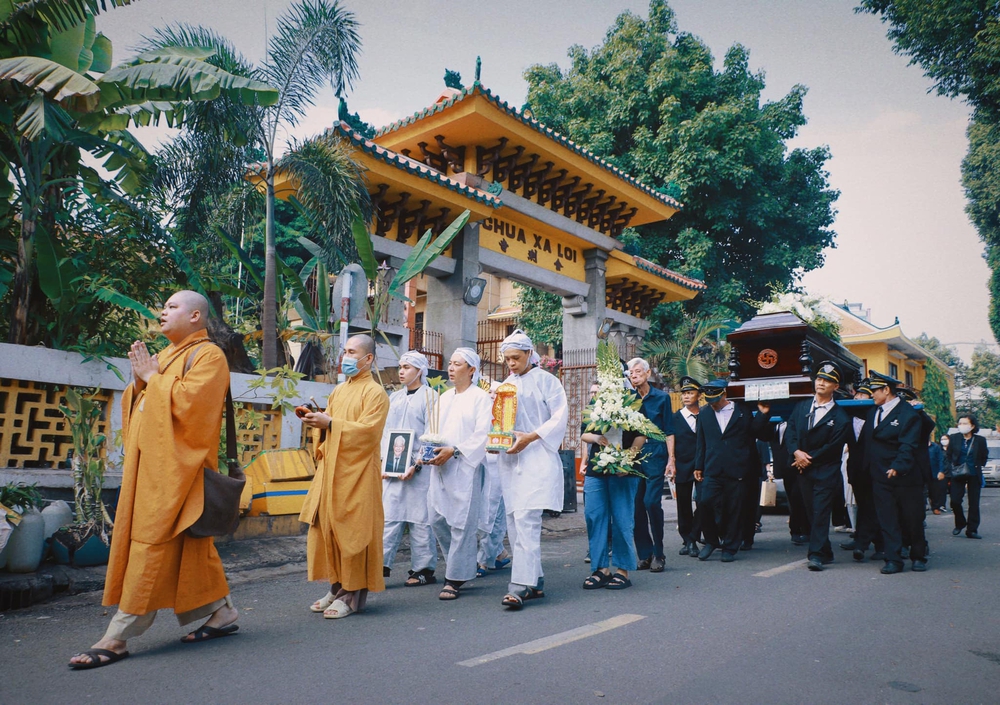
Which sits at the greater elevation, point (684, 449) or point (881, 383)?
point (881, 383)

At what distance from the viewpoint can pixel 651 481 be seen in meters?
7.47

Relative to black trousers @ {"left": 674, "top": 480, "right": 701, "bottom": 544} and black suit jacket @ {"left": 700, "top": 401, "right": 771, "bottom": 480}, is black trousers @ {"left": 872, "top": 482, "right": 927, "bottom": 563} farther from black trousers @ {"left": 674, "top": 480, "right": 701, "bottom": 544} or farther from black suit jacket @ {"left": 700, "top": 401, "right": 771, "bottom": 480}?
black trousers @ {"left": 674, "top": 480, "right": 701, "bottom": 544}

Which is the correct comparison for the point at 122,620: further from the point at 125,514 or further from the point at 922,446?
the point at 922,446

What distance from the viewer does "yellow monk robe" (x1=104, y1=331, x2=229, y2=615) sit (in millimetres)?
3867

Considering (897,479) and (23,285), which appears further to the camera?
(897,479)

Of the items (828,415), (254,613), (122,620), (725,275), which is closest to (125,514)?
(122,620)

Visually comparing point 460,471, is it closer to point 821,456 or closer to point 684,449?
point 684,449

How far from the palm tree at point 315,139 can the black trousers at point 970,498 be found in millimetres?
9468

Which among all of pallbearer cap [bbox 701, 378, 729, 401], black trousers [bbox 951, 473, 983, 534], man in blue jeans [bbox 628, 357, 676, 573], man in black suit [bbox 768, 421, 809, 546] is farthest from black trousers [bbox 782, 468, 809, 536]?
black trousers [bbox 951, 473, 983, 534]

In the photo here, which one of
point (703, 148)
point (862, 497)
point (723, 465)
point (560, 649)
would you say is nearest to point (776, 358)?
point (862, 497)

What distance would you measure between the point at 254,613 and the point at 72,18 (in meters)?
5.20

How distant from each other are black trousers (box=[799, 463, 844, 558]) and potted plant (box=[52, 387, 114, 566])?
6.14 metres

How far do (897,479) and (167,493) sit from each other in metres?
6.57

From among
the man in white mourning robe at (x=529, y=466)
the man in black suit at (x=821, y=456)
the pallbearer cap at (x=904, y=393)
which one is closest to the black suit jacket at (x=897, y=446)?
the man in black suit at (x=821, y=456)
